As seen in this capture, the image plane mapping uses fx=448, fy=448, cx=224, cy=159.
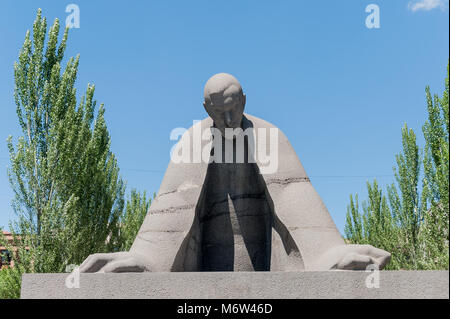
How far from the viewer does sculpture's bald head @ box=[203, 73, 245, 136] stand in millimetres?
3164

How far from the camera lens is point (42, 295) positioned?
2.60m

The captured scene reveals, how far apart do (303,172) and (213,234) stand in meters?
0.86

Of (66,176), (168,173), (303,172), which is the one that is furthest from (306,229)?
(66,176)

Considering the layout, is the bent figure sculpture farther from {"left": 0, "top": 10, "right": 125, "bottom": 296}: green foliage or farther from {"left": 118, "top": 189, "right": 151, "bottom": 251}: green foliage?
{"left": 118, "top": 189, "right": 151, "bottom": 251}: green foliage

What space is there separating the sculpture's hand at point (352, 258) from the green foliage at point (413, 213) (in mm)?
5139

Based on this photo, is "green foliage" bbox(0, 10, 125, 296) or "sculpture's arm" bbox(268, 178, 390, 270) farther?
"green foliage" bbox(0, 10, 125, 296)

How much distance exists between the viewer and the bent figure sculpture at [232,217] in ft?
9.54

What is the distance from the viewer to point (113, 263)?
2.68m

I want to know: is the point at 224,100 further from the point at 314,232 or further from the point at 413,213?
the point at 413,213

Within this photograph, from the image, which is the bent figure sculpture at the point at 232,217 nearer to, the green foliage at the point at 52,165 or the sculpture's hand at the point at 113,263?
the sculpture's hand at the point at 113,263

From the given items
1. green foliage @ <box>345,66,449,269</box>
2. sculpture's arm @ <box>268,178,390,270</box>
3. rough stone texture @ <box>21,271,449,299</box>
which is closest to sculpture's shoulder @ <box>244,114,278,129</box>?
sculpture's arm @ <box>268,178,390,270</box>

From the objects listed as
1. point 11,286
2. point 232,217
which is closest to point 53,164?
point 11,286

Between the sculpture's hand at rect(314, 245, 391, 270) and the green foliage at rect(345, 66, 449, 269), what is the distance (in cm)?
514
